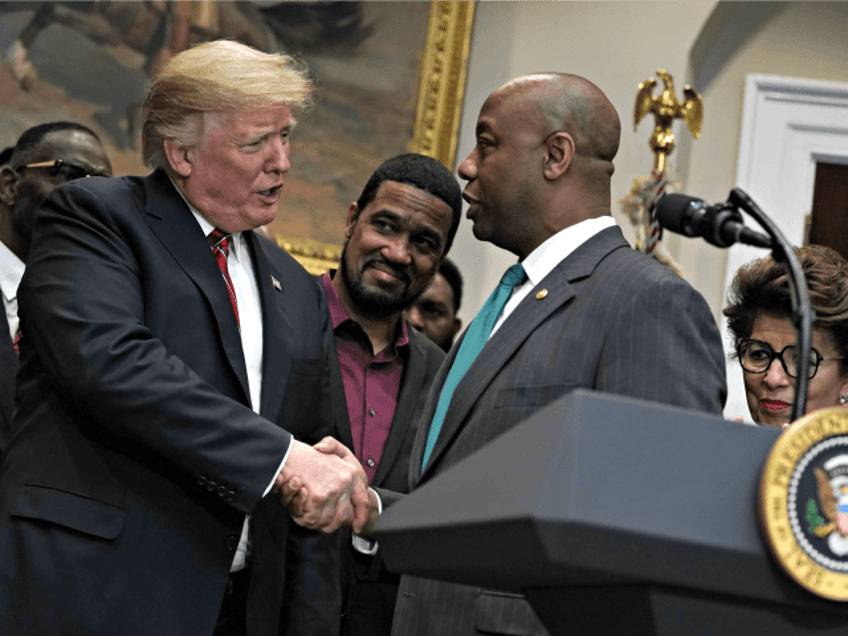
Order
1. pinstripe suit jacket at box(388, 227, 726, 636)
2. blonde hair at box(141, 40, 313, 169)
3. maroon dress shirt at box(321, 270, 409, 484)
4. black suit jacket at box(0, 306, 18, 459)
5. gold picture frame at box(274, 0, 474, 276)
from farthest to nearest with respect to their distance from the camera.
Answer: gold picture frame at box(274, 0, 474, 276), maroon dress shirt at box(321, 270, 409, 484), black suit jacket at box(0, 306, 18, 459), blonde hair at box(141, 40, 313, 169), pinstripe suit jacket at box(388, 227, 726, 636)

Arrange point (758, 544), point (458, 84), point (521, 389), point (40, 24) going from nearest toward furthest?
1. point (758, 544)
2. point (521, 389)
3. point (40, 24)
4. point (458, 84)

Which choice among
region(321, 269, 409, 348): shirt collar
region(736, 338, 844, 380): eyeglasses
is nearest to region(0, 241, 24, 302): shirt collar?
region(321, 269, 409, 348): shirt collar

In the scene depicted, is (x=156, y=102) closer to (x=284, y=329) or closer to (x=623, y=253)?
(x=284, y=329)

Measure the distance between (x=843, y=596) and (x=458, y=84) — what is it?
509cm

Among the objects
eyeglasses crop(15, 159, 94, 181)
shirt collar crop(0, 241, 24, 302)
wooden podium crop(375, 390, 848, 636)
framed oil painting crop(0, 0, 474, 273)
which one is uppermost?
framed oil painting crop(0, 0, 474, 273)

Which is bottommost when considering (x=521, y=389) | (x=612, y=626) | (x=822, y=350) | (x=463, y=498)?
(x=612, y=626)

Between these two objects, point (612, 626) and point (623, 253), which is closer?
point (612, 626)

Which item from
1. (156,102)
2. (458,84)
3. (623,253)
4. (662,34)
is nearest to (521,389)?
(623,253)

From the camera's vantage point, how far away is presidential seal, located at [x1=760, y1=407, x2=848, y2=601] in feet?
3.68

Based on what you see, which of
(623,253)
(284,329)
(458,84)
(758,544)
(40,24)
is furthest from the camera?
(458,84)

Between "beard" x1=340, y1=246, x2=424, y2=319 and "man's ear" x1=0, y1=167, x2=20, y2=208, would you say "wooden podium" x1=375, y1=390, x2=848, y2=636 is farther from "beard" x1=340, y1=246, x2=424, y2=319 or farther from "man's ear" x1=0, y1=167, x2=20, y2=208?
"man's ear" x1=0, y1=167, x2=20, y2=208

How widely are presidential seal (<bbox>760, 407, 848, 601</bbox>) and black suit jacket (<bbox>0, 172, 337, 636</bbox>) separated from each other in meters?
1.31

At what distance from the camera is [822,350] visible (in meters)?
2.69

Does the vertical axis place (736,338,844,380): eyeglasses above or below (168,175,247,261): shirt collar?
below
